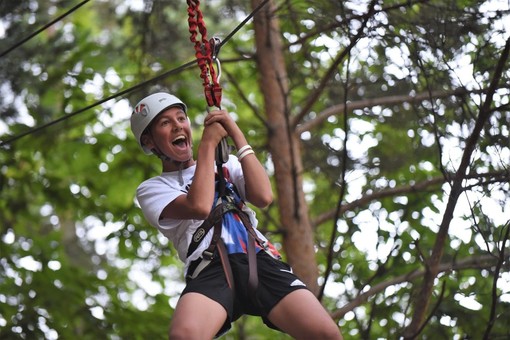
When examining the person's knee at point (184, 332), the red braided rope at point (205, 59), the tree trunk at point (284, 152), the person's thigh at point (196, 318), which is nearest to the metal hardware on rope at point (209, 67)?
the red braided rope at point (205, 59)

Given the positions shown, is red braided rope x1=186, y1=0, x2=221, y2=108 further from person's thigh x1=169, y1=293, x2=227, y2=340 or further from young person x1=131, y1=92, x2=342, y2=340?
person's thigh x1=169, y1=293, x2=227, y2=340

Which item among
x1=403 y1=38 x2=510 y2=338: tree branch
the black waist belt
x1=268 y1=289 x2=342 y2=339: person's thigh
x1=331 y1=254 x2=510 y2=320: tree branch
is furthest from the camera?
x1=331 y1=254 x2=510 y2=320: tree branch

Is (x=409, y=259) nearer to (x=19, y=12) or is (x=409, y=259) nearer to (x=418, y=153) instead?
(x=418, y=153)

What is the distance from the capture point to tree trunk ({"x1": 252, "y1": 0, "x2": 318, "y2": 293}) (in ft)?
21.5

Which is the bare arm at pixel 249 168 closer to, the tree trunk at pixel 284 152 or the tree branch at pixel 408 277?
the tree branch at pixel 408 277

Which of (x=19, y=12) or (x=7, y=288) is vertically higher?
(x=19, y=12)

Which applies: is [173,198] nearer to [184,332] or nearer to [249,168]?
[249,168]

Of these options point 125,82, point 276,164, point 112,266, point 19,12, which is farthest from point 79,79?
point 112,266

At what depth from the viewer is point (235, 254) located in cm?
366

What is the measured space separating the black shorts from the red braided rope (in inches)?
24.8

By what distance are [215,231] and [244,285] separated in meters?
0.24

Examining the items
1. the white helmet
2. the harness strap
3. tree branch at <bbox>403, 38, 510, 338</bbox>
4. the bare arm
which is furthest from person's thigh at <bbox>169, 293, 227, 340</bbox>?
tree branch at <bbox>403, 38, 510, 338</bbox>

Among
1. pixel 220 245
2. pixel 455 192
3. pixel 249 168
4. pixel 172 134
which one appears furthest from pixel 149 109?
pixel 455 192

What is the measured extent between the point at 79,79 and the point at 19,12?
1338mm
